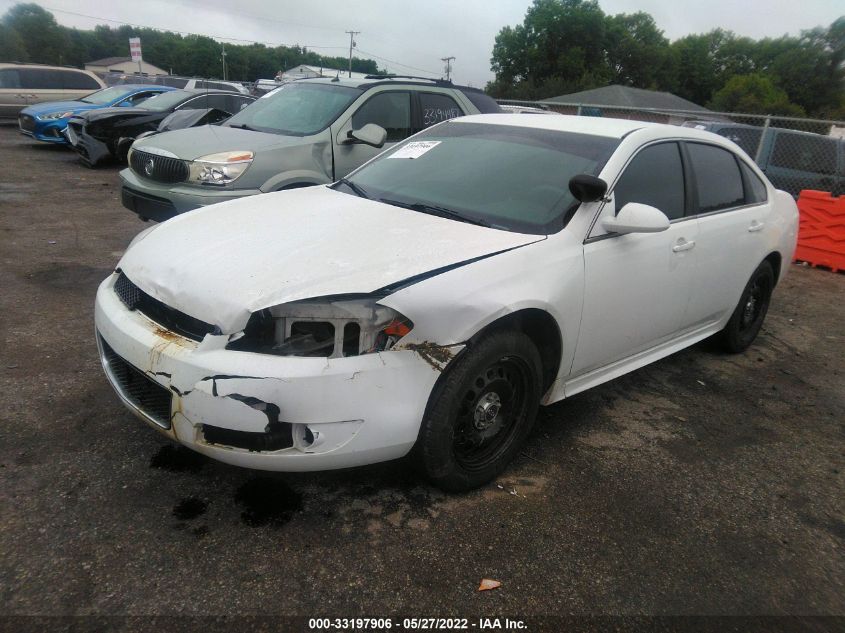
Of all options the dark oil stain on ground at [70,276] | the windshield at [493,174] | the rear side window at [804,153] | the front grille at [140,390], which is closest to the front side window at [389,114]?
the windshield at [493,174]

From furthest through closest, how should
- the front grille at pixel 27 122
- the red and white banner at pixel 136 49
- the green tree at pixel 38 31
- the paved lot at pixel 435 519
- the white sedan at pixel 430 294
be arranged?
the green tree at pixel 38 31
the red and white banner at pixel 136 49
the front grille at pixel 27 122
the white sedan at pixel 430 294
the paved lot at pixel 435 519

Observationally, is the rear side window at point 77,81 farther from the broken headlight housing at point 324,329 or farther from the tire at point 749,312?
the broken headlight housing at point 324,329

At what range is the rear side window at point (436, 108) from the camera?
262 inches

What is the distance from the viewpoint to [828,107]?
177 feet

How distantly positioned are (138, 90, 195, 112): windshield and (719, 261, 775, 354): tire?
10742mm

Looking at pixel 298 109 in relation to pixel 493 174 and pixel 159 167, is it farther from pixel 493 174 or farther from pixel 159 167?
pixel 493 174

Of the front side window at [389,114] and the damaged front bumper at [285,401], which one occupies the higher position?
the front side window at [389,114]

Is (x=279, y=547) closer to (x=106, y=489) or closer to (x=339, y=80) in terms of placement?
(x=106, y=489)

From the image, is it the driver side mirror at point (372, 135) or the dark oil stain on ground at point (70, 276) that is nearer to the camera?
the dark oil stain on ground at point (70, 276)

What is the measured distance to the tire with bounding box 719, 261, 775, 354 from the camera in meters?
4.52

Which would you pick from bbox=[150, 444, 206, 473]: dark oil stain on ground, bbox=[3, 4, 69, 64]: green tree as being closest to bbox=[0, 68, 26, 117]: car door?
bbox=[150, 444, 206, 473]: dark oil stain on ground

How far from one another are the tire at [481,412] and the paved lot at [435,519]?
0.53 ft

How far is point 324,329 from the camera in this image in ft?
7.77

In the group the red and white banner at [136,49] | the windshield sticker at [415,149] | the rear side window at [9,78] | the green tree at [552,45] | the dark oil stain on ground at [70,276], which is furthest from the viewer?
the green tree at [552,45]
